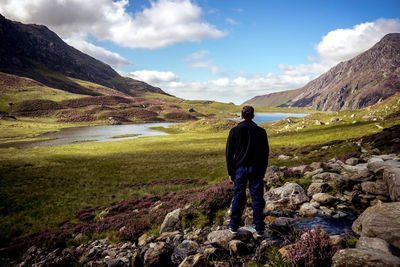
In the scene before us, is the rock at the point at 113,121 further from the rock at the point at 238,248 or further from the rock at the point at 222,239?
the rock at the point at 238,248

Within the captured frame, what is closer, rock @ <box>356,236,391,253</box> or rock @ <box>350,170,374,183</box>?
rock @ <box>356,236,391,253</box>

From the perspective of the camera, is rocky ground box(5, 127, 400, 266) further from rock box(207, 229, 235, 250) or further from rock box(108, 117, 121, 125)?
rock box(108, 117, 121, 125)

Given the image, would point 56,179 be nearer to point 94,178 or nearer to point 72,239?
point 94,178

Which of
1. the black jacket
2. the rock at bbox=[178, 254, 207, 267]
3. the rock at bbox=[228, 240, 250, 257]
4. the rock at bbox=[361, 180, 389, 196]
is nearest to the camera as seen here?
the rock at bbox=[178, 254, 207, 267]

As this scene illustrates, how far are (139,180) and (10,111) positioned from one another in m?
202

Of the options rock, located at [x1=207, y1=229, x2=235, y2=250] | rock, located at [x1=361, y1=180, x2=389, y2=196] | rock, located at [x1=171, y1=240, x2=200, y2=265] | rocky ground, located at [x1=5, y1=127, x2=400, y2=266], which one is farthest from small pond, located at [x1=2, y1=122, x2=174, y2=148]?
rock, located at [x1=361, y1=180, x2=389, y2=196]

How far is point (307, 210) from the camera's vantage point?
8.67 m

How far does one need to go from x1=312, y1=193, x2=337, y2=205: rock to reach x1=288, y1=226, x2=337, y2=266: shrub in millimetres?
4786

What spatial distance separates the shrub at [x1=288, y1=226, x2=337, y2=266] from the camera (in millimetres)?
4625

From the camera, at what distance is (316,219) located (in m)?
8.09

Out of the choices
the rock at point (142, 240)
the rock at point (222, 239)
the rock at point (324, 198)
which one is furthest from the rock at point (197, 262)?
the rock at point (324, 198)

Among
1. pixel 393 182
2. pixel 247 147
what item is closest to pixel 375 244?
pixel 247 147

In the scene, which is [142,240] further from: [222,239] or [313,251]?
[313,251]

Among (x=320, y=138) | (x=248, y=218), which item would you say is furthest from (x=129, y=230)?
(x=320, y=138)
